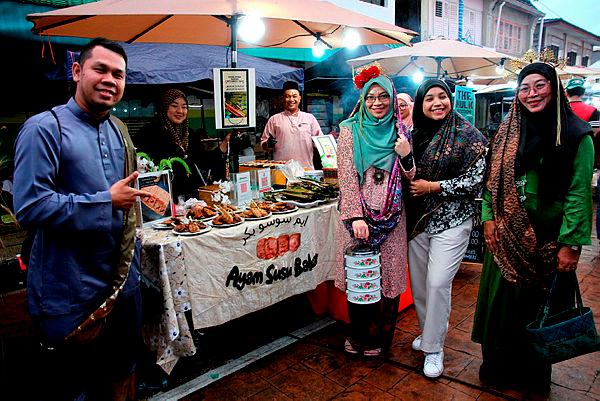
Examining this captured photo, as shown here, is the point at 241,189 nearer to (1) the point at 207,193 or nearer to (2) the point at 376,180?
(1) the point at 207,193

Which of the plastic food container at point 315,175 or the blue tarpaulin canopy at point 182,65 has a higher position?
the blue tarpaulin canopy at point 182,65

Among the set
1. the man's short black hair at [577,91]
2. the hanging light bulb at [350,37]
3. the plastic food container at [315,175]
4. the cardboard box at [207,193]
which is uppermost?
the hanging light bulb at [350,37]

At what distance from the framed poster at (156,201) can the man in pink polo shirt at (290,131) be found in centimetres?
280

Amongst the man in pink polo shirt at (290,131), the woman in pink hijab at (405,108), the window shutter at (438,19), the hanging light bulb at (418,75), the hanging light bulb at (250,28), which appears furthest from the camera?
the window shutter at (438,19)

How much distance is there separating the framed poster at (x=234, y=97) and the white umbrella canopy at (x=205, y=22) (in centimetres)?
48

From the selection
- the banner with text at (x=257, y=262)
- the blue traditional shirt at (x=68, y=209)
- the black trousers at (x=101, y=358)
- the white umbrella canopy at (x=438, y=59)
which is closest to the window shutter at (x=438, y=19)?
the white umbrella canopy at (x=438, y=59)

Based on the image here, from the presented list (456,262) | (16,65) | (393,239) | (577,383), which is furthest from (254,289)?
(16,65)

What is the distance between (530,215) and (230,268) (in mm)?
2035

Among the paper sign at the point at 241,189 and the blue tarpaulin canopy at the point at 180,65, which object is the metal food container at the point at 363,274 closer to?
the paper sign at the point at 241,189

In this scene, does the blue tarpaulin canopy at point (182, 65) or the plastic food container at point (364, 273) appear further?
the blue tarpaulin canopy at point (182, 65)

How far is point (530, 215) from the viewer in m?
2.54

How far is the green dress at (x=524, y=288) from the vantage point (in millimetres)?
2371

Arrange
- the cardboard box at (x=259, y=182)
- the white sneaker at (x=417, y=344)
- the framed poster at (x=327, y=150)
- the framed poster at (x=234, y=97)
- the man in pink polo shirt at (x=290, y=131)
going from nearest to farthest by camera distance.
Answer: the white sneaker at (x=417, y=344) < the framed poster at (x=234, y=97) < the cardboard box at (x=259, y=182) < the framed poster at (x=327, y=150) < the man in pink polo shirt at (x=290, y=131)

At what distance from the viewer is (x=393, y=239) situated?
119 inches
